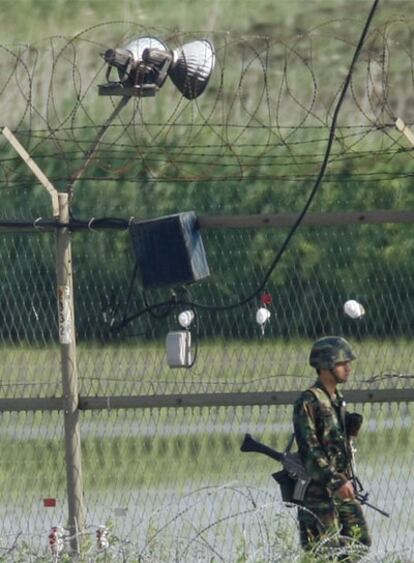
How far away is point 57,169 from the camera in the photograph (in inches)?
807

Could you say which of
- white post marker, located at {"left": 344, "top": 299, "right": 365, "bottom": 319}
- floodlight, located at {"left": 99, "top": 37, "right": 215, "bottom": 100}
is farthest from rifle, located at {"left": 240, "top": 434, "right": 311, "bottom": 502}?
floodlight, located at {"left": 99, "top": 37, "right": 215, "bottom": 100}

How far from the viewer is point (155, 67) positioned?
848 centimetres

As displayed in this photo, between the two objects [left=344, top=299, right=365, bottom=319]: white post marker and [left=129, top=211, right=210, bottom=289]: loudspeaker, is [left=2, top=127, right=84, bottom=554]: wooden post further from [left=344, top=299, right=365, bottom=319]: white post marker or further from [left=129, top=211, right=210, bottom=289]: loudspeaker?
[left=344, top=299, right=365, bottom=319]: white post marker

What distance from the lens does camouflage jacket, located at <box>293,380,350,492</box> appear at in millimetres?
7652

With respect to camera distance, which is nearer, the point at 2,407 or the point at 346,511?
the point at 346,511

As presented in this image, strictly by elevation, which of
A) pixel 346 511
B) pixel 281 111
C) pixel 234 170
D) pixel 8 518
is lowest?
pixel 346 511

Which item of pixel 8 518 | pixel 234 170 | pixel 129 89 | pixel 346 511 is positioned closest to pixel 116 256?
pixel 8 518

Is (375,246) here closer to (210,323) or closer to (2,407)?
(210,323)

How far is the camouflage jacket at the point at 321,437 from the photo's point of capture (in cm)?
765

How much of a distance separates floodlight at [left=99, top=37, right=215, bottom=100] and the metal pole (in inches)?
24.7

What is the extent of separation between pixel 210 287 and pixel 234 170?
7695 millimetres

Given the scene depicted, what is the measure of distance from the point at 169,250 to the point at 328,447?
1.13 m

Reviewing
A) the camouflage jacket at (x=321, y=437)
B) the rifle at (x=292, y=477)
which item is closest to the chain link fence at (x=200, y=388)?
the rifle at (x=292, y=477)

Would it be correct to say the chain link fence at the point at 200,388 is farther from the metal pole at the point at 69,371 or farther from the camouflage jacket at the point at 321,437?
the camouflage jacket at the point at 321,437
